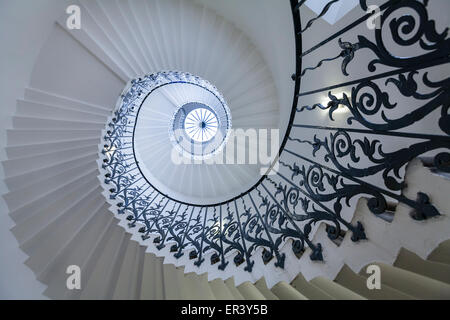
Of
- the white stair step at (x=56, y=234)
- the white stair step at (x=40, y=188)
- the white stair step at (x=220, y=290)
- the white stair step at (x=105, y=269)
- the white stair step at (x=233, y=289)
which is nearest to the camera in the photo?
the white stair step at (x=233, y=289)

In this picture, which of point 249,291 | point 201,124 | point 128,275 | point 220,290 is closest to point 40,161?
point 128,275

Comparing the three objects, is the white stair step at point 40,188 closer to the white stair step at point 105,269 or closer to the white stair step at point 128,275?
the white stair step at point 105,269

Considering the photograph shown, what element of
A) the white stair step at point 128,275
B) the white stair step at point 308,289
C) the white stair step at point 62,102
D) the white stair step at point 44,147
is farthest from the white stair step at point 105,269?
the white stair step at point 308,289

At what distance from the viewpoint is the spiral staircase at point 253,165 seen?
165cm

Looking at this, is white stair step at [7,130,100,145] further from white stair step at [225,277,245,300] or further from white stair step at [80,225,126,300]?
white stair step at [225,277,245,300]

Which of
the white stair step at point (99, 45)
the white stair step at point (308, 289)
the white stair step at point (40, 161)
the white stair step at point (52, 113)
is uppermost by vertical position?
the white stair step at point (99, 45)

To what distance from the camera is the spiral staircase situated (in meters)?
1.65

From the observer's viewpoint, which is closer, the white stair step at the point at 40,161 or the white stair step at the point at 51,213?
the white stair step at the point at 40,161

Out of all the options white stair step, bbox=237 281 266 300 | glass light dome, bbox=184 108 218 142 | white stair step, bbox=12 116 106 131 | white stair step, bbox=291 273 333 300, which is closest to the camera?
white stair step, bbox=291 273 333 300

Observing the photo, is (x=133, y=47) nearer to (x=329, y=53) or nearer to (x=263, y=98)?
(x=263, y=98)

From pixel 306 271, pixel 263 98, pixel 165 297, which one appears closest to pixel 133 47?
pixel 263 98

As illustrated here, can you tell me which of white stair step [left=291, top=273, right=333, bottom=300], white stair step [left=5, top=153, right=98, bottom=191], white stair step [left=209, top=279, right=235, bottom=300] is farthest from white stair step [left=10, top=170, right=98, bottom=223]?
white stair step [left=291, top=273, right=333, bottom=300]

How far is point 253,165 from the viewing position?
7.41 meters

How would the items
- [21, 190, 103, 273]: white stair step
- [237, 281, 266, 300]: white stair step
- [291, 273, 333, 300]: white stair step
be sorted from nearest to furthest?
1. [291, 273, 333, 300]: white stair step
2. [237, 281, 266, 300]: white stair step
3. [21, 190, 103, 273]: white stair step
